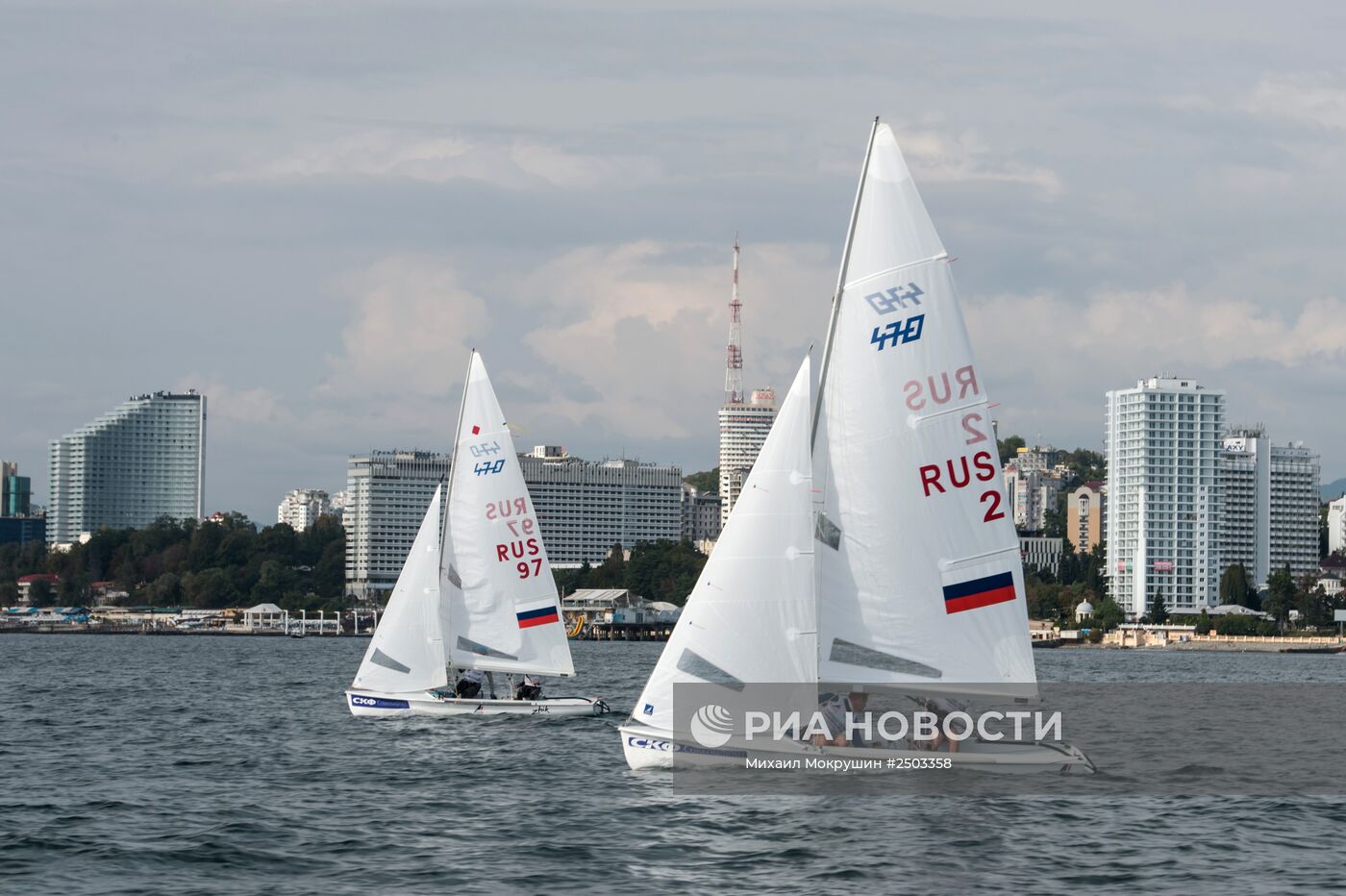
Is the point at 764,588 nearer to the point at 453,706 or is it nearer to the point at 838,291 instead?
the point at 838,291

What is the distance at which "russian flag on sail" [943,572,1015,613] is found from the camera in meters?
28.8

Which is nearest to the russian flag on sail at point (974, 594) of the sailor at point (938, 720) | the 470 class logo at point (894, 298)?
the sailor at point (938, 720)

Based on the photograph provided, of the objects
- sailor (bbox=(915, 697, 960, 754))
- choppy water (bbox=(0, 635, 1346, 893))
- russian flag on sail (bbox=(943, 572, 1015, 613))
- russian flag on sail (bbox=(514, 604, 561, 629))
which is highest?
Result: russian flag on sail (bbox=(943, 572, 1015, 613))

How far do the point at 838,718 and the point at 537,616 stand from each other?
18.8 metres

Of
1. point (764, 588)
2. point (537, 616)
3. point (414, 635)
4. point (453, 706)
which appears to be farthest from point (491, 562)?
point (764, 588)

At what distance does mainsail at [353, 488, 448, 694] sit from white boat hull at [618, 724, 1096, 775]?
1563cm

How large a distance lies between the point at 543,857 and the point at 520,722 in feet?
67.0

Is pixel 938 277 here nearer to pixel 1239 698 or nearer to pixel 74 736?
pixel 74 736

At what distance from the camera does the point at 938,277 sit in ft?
92.4

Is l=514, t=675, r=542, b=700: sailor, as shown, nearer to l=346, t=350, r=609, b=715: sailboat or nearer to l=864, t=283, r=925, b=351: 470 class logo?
A: l=346, t=350, r=609, b=715: sailboat

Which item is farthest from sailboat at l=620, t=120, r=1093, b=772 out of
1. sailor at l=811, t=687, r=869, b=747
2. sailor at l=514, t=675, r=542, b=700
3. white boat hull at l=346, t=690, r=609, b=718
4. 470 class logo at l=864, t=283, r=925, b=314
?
sailor at l=514, t=675, r=542, b=700

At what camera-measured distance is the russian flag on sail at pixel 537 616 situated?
46.9 metres

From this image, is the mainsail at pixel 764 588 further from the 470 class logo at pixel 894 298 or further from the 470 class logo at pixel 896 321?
the 470 class logo at pixel 894 298

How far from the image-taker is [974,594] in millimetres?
28891
